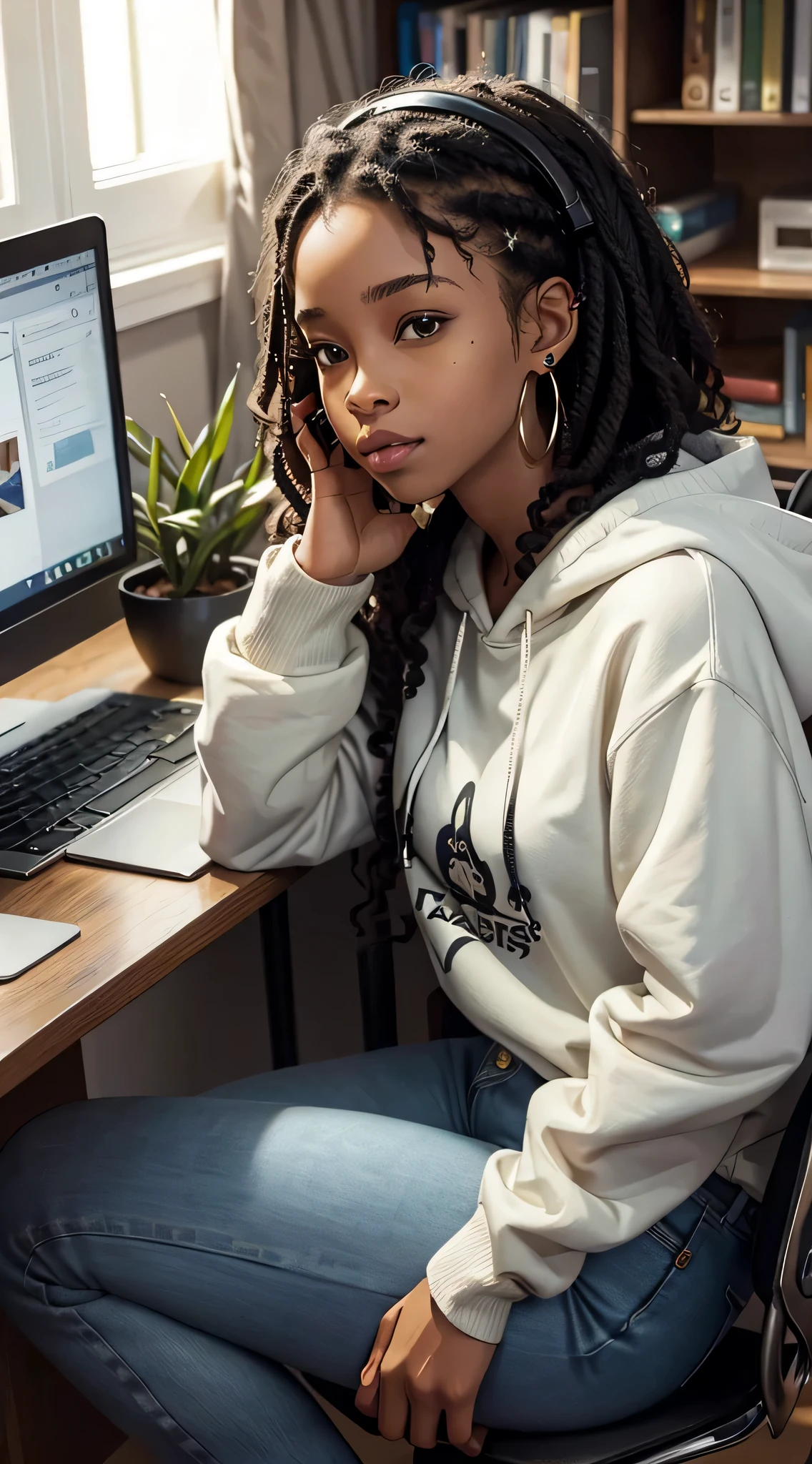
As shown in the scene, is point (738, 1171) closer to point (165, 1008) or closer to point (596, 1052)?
point (596, 1052)

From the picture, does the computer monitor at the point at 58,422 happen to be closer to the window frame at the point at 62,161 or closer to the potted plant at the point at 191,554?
the potted plant at the point at 191,554

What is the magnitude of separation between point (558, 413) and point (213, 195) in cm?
124

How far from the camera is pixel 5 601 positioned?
1.42 meters

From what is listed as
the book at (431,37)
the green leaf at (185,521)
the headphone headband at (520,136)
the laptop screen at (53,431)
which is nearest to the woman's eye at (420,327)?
the headphone headband at (520,136)

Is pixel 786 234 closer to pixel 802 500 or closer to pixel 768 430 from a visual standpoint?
pixel 768 430

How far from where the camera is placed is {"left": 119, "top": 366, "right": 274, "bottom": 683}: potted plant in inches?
60.4

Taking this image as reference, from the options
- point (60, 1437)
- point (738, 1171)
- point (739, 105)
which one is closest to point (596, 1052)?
point (738, 1171)

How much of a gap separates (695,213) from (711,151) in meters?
0.28

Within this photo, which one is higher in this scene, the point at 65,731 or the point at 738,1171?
the point at 65,731

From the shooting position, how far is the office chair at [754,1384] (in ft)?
3.04

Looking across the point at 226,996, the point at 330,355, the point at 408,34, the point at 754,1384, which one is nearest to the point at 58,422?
the point at 330,355

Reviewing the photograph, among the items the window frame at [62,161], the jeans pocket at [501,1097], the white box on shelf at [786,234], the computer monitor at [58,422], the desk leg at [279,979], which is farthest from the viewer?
the white box on shelf at [786,234]

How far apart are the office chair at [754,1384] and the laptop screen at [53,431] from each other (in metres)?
0.88

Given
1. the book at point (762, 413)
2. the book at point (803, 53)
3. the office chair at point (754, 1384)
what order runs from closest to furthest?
1. the office chair at point (754, 1384)
2. the book at point (803, 53)
3. the book at point (762, 413)
